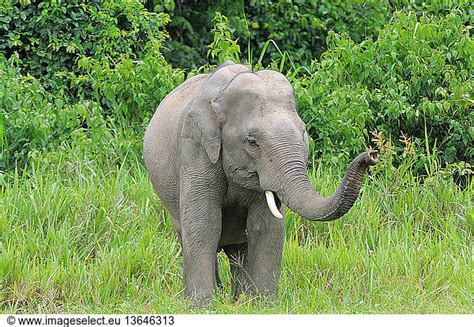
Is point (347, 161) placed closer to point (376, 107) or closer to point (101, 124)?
point (376, 107)

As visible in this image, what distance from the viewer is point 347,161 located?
30.1ft

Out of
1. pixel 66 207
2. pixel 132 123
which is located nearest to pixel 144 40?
pixel 132 123

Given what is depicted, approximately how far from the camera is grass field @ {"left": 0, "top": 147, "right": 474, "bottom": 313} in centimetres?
694

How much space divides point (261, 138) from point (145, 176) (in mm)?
2761


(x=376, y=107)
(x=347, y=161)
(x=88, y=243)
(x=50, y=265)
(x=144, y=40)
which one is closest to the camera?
(x=50, y=265)

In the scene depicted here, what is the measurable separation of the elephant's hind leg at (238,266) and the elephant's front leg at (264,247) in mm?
213

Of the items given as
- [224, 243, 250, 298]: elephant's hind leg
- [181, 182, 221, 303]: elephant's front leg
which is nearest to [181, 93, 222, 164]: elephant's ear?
[181, 182, 221, 303]: elephant's front leg

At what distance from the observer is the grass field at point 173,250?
6.94m

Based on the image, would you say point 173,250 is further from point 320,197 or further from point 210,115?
point 320,197

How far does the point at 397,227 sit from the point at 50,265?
2.63 metres

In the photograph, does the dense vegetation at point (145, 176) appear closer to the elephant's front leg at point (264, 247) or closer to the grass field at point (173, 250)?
the grass field at point (173, 250)

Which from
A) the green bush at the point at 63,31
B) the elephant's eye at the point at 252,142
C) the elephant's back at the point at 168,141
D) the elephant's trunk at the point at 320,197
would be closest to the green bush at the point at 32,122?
the green bush at the point at 63,31

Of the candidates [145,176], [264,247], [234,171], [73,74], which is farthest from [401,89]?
[234,171]

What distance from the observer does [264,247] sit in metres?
6.61
